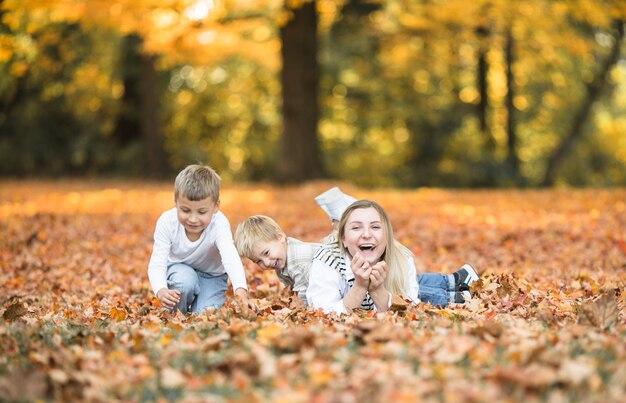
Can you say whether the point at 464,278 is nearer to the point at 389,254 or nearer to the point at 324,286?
the point at 389,254

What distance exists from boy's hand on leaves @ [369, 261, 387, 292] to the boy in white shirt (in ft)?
2.44

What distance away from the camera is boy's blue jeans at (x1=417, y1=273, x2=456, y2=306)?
215 inches

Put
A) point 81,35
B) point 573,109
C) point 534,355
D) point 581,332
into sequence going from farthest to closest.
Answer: point 573,109 < point 81,35 < point 581,332 < point 534,355

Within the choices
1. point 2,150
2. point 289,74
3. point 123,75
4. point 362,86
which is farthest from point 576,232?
point 2,150

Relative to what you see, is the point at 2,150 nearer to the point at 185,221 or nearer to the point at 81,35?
the point at 81,35

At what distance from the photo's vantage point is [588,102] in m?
22.5

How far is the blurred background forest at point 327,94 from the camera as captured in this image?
17781 millimetres

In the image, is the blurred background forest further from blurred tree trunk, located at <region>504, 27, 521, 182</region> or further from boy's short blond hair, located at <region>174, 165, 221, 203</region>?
boy's short blond hair, located at <region>174, 165, 221, 203</region>

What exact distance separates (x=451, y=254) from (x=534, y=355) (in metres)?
5.13

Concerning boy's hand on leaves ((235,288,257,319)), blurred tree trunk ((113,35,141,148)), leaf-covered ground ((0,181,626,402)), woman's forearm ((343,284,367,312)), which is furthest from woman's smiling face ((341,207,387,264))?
blurred tree trunk ((113,35,141,148))

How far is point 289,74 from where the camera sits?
57.3ft

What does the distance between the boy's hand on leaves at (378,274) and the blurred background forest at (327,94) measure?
11.9 metres

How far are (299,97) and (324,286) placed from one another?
42.0ft

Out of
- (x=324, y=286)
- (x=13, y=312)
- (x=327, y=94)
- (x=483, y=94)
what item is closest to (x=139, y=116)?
(x=327, y=94)
